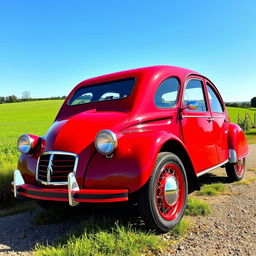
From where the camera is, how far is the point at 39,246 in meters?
2.75

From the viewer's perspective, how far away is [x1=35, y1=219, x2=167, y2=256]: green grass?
2371 mm

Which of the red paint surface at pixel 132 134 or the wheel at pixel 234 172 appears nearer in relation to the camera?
the red paint surface at pixel 132 134

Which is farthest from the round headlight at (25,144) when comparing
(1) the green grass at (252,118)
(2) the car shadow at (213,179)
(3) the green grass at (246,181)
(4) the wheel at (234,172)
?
(1) the green grass at (252,118)

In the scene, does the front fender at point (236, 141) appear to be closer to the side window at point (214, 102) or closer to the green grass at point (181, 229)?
the side window at point (214, 102)

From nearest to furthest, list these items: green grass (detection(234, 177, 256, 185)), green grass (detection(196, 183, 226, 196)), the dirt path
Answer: the dirt path, green grass (detection(196, 183, 226, 196)), green grass (detection(234, 177, 256, 185))

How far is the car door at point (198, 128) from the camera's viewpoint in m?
3.70

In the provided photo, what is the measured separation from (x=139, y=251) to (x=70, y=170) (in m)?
1.05

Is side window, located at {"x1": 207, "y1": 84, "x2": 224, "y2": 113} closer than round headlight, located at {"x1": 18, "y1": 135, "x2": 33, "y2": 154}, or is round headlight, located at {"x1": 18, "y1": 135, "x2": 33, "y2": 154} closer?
round headlight, located at {"x1": 18, "y1": 135, "x2": 33, "y2": 154}

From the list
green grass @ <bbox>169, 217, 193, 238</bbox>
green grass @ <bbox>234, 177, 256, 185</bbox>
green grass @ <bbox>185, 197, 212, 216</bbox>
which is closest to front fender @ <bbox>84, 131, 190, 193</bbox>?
green grass @ <bbox>169, 217, 193, 238</bbox>

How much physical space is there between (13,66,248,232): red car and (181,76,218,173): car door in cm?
1

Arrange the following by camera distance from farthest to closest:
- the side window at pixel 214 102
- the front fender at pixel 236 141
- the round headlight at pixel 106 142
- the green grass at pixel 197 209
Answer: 1. the front fender at pixel 236 141
2. the side window at pixel 214 102
3. the green grass at pixel 197 209
4. the round headlight at pixel 106 142

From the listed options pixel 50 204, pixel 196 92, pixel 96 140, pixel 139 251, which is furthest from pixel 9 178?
pixel 196 92

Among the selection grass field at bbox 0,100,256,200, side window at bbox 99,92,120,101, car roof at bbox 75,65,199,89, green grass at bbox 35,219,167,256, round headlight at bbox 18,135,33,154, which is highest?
car roof at bbox 75,65,199,89

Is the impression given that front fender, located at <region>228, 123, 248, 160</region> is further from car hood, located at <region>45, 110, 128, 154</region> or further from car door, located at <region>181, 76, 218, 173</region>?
car hood, located at <region>45, 110, 128, 154</region>
